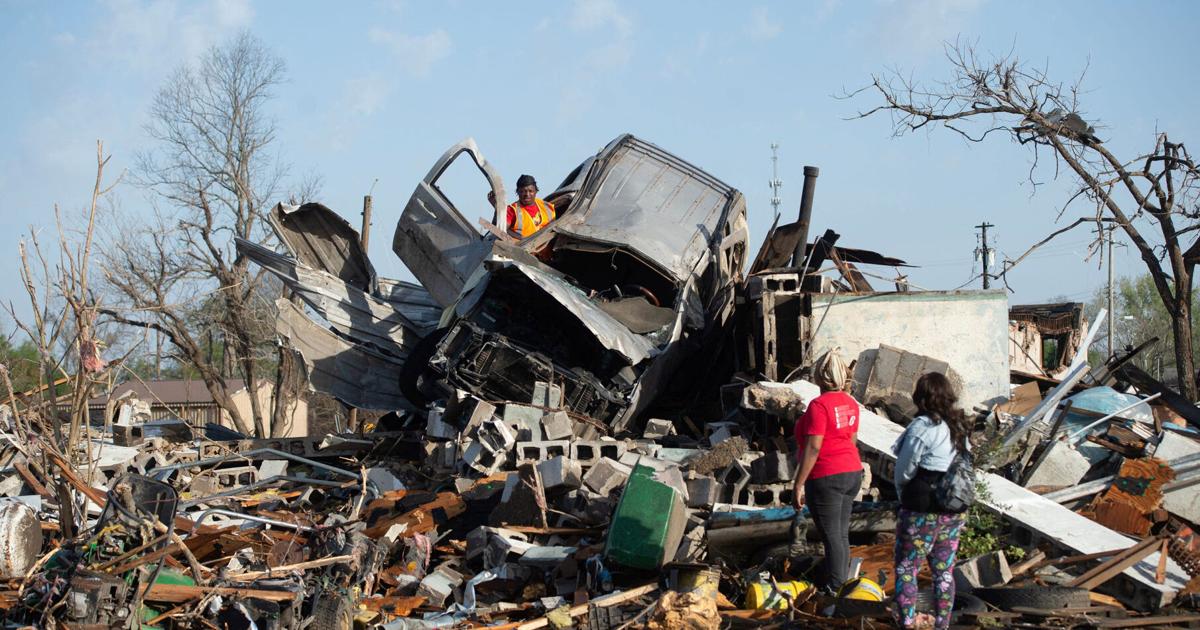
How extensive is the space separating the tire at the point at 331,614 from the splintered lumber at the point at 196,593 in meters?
0.14

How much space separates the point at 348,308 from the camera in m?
11.4

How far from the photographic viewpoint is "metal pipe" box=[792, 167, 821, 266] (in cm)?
1230

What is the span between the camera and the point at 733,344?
11320 mm

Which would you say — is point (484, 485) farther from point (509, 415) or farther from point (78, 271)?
point (78, 271)

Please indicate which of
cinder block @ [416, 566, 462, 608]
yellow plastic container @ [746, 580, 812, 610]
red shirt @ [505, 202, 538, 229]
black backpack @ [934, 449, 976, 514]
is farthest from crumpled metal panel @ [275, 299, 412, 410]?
black backpack @ [934, 449, 976, 514]

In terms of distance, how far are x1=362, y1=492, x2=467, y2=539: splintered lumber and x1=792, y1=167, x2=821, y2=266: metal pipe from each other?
585 centimetres

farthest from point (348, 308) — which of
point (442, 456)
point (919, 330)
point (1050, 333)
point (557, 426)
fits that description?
point (1050, 333)

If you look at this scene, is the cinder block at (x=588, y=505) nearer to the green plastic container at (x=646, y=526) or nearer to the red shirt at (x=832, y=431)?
the green plastic container at (x=646, y=526)

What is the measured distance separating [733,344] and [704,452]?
306 centimetres

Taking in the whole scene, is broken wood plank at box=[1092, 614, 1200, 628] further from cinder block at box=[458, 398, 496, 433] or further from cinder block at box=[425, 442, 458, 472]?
cinder block at box=[425, 442, 458, 472]

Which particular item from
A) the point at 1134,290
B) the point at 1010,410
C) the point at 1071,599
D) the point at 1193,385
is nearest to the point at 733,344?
A: the point at 1010,410

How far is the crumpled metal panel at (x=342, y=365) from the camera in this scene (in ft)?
35.2

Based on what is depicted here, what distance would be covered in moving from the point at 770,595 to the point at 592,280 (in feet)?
18.9

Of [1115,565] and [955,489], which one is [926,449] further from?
[1115,565]
